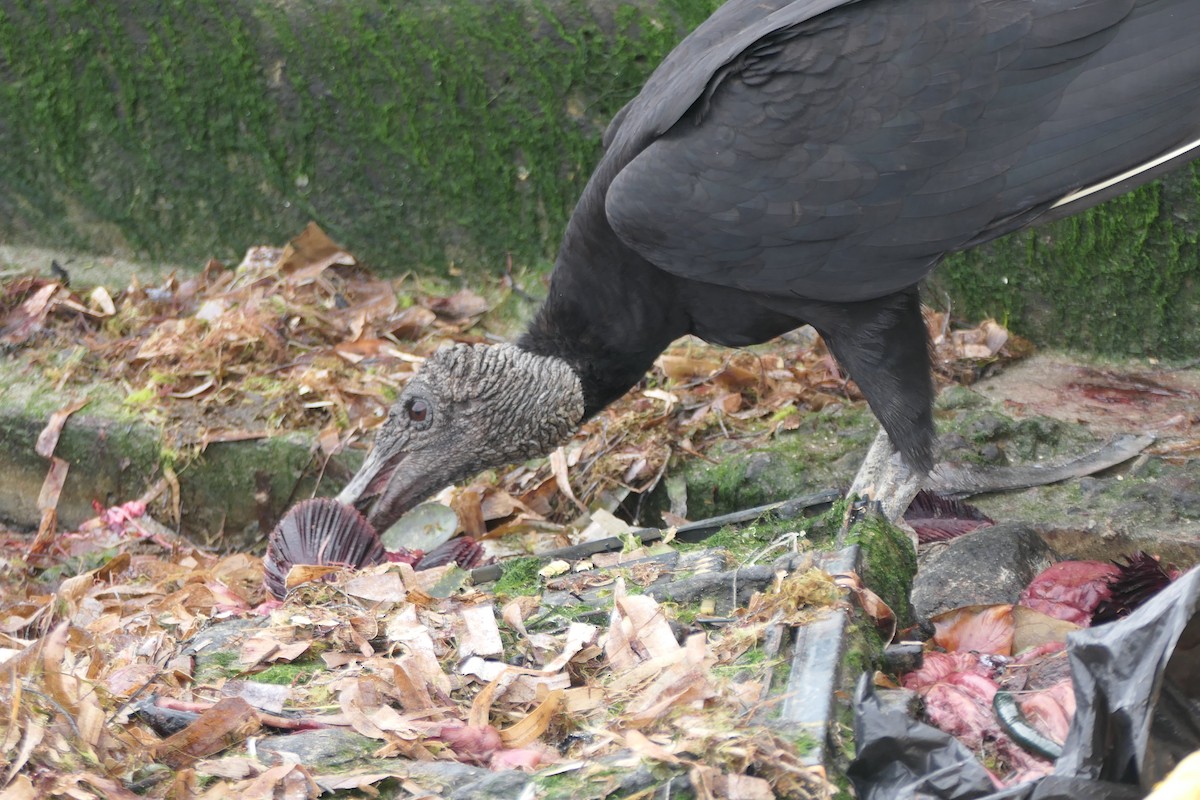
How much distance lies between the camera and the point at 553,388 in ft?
11.5

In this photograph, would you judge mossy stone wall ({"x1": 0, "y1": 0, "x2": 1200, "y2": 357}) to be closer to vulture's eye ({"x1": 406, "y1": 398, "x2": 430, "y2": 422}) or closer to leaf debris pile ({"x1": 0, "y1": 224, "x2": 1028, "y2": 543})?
leaf debris pile ({"x1": 0, "y1": 224, "x2": 1028, "y2": 543})

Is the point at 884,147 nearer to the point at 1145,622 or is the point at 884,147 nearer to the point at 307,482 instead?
the point at 1145,622

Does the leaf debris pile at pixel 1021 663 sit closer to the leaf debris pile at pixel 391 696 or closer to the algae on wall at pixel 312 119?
the leaf debris pile at pixel 391 696

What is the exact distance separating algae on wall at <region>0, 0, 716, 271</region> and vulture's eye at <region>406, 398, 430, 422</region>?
144 cm

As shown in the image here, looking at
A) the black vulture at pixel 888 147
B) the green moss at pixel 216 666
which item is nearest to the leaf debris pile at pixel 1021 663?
the black vulture at pixel 888 147

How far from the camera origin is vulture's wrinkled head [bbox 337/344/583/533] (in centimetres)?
356

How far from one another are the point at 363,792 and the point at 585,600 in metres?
0.81

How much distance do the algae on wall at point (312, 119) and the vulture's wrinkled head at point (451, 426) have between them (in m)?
1.37

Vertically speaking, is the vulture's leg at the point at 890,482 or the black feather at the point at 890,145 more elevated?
the black feather at the point at 890,145

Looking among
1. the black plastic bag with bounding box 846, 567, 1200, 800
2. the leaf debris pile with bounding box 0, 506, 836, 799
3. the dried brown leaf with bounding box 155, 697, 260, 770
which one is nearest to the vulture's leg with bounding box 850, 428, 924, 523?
the leaf debris pile with bounding box 0, 506, 836, 799

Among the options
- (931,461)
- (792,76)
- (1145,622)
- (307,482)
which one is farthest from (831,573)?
(307,482)

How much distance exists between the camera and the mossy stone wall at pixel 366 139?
424 cm

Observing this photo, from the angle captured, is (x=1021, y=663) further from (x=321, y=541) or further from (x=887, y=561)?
(x=321, y=541)

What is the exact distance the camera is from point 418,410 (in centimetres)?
361
